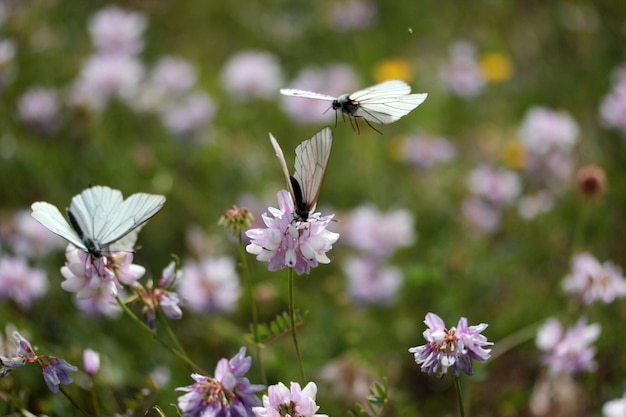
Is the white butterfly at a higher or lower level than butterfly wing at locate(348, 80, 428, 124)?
lower

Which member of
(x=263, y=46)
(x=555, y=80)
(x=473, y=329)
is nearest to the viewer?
(x=473, y=329)

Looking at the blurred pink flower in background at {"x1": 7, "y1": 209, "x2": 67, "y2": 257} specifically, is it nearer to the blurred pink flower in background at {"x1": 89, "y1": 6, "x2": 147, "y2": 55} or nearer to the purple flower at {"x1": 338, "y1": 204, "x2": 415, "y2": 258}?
the purple flower at {"x1": 338, "y1": 204, "x2": 415, "y2": 258}

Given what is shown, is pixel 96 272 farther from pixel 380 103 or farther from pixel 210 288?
pixel 210 288

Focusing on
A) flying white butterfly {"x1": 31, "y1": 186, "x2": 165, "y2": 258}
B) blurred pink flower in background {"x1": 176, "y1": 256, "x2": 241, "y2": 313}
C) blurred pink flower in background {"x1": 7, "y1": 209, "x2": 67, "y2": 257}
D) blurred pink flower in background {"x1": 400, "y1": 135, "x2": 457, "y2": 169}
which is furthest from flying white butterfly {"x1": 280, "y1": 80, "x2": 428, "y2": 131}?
blurred pink flower in background {"x1": 400, "y1": 135, "x2": 457, "y2": 169}

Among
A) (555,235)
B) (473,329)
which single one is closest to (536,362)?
(555,235)

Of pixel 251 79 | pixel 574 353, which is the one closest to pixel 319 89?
pixel 251 79

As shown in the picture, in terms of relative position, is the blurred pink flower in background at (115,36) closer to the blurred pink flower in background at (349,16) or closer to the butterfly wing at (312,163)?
the blurred pink flower in background at (349,16)

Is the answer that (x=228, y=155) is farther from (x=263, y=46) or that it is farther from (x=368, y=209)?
(x=263, y=46)
